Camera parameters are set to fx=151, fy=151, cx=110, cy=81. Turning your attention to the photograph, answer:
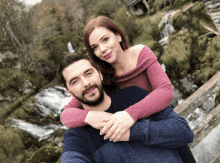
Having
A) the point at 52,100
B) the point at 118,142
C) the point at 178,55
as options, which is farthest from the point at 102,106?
the point at 52,100

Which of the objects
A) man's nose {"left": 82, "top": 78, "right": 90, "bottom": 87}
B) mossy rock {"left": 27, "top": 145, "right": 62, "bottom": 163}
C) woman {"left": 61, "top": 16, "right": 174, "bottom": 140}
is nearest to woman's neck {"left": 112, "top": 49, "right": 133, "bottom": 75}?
woman {"left": 61, "top": 16, "right": 174, "bottom": 140}

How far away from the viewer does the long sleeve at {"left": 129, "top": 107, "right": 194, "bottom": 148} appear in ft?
3.49

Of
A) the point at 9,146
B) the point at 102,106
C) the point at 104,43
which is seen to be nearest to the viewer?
the point at 102,106

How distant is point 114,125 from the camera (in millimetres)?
1038

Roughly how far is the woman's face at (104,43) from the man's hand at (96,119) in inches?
29.1

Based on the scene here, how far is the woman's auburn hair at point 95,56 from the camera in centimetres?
163

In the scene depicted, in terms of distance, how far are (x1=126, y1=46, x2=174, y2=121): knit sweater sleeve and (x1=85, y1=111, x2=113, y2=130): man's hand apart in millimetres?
193

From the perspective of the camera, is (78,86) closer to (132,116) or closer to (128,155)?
(132,116)

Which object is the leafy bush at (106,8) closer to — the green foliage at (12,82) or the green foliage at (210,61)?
the green foliage at (12,82)

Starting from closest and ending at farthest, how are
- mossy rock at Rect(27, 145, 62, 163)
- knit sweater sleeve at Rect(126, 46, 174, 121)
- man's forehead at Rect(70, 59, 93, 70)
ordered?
knit sweater sleeve at Rect(126, 46, 174, 121)
man's forehead at Rect(70, 59, 93, 70)
mossy rock at Rect(27, 145, 62, 163)

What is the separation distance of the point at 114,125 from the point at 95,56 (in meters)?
1.00

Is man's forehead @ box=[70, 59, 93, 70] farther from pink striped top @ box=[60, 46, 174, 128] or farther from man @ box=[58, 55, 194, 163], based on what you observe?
pink striped top @ box=[60, 46, 174, 128]

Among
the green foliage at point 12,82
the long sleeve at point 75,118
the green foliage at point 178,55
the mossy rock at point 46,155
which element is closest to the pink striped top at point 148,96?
the long sleeve at point 75,118

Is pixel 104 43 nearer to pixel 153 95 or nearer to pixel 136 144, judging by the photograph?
pixel 153 95
